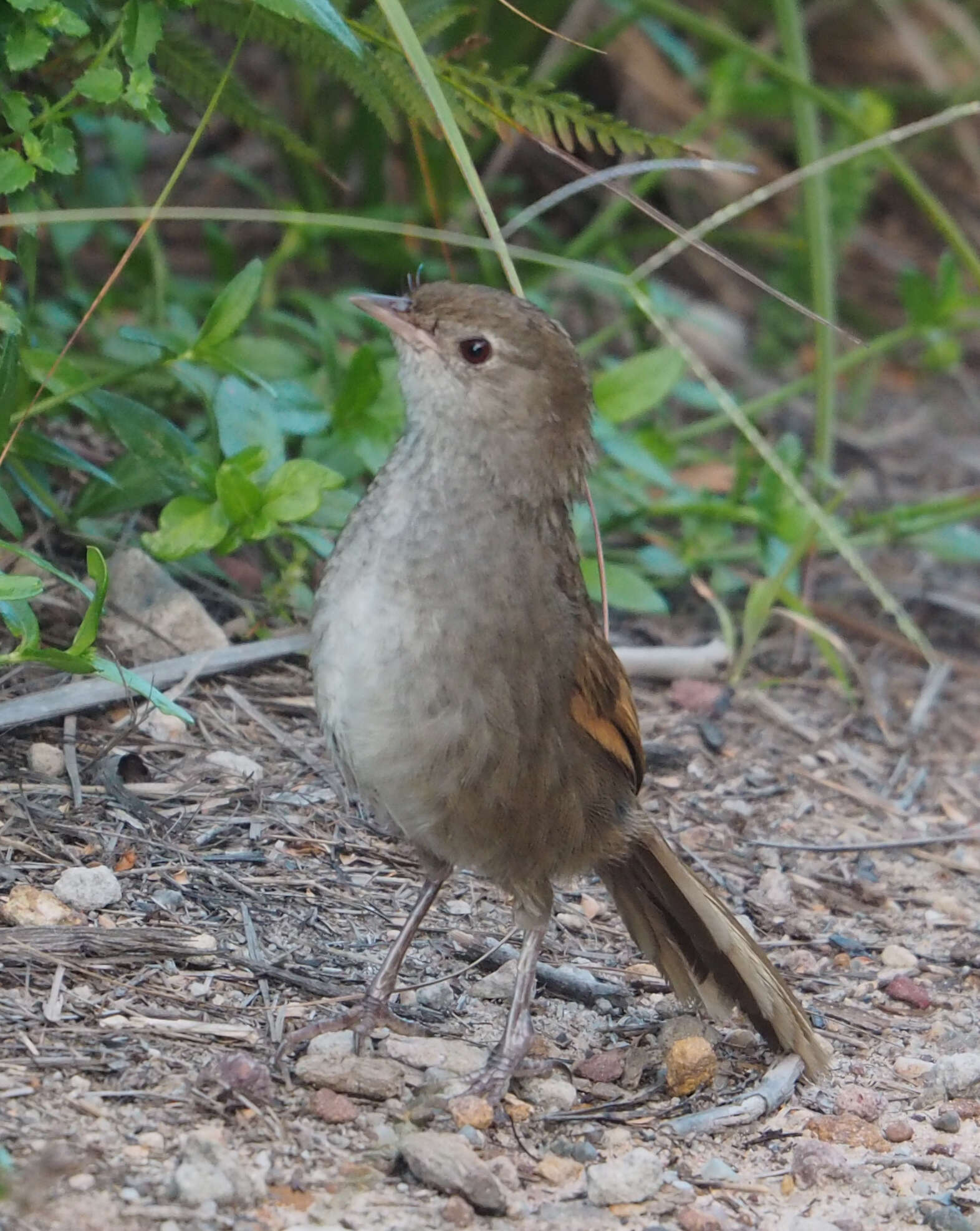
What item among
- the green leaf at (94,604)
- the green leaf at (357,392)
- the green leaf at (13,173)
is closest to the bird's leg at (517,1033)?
the green leaf at (94,604)

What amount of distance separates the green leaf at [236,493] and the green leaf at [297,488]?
0.11 ft

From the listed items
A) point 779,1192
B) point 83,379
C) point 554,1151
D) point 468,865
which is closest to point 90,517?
point 83,379

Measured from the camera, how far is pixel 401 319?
11.1ft

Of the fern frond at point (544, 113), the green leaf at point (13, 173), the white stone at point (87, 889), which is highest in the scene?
the fern frond at point (544, 113)

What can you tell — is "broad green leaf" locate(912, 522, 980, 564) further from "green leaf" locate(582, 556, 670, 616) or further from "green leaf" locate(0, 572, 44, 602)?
"green leaf" locate(0, 572, 44, 602)

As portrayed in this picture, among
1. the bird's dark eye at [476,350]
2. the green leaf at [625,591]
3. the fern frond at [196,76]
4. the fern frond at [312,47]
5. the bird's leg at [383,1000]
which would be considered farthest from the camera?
the green leaf at [625,591]

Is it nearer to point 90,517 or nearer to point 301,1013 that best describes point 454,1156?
point 301,1013

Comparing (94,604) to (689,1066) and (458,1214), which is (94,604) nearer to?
(458,1214)

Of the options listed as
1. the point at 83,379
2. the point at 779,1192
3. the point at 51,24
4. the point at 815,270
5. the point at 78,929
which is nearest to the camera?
the point at 779,1192

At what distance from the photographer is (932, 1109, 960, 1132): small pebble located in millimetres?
3312

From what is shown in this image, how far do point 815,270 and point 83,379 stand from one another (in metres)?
2.65

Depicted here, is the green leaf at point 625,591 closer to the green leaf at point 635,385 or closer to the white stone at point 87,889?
the green leaf at point 635,385

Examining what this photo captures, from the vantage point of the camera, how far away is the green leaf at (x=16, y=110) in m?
3.70

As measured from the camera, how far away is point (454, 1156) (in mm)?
2809
